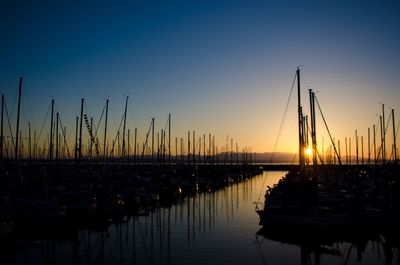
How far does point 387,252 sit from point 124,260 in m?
15.5

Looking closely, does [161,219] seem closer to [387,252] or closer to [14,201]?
[14,201]

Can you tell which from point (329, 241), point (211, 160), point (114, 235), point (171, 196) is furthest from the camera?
point (211, 160)

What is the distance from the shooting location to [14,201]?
109 ft

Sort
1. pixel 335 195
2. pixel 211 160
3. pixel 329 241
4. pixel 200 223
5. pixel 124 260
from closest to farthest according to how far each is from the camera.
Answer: pixel 124 260 < pixel 329 241 < pixel 200 223 < pixel 335 195 < pixel 211 160

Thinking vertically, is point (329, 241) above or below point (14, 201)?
below

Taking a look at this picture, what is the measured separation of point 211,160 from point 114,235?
300 feet

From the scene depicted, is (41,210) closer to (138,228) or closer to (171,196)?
(138,228)

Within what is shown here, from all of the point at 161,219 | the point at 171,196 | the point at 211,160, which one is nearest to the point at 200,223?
the point at 161,219

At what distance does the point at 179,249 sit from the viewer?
24797 mm

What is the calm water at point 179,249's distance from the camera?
22219 mm

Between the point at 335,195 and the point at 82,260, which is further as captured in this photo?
the point at 335,195

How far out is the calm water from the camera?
22.2 metres

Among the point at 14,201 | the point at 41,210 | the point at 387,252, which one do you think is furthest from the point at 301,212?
the point at 14,201

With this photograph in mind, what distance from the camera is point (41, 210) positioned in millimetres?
29578
